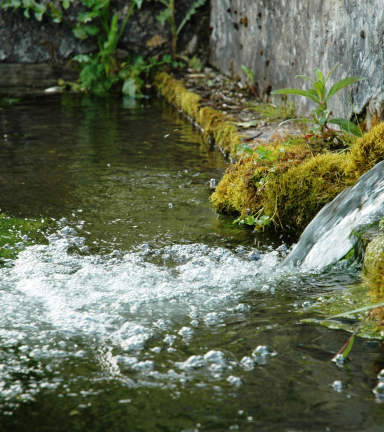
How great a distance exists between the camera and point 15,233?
3471mm

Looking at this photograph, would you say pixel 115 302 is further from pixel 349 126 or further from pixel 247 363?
pixel 349 126

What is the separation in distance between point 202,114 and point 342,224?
3.84 meters

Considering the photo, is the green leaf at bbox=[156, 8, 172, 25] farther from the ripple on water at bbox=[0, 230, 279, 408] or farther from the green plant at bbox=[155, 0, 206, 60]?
the ripple on water at bbox=[0, 230, 279, 408]

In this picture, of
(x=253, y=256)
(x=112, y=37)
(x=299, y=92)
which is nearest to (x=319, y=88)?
(x=299, y=92)

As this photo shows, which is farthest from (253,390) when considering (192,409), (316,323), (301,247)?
(301,247)

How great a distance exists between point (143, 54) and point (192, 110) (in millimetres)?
3052

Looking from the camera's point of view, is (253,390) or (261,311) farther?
(261,311)

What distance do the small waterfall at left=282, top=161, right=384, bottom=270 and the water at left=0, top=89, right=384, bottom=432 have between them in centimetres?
12

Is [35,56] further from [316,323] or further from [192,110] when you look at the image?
[316,323]

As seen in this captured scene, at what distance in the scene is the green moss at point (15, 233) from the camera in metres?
3.19

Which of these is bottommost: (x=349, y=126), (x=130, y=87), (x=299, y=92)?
(x=349, y=126)

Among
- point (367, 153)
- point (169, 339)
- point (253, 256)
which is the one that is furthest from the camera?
point (367, 153)

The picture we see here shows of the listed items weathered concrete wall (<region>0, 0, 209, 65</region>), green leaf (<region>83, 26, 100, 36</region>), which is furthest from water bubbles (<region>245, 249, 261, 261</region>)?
weathered concrete wall (<region>0, 0, 209, 65</region>)

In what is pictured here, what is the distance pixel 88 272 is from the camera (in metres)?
2.86
